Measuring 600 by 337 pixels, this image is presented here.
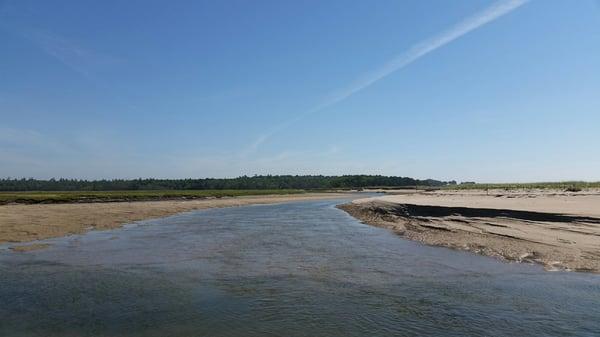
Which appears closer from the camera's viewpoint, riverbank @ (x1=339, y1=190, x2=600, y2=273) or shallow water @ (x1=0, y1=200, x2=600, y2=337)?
shallow water @ (x1=0, y1=200, x2=600, y2=337)

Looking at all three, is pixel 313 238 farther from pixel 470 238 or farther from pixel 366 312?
pixel 366 312

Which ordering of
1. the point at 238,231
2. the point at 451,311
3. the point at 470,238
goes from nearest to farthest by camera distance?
1. the point at 451,311
2. the point at 470,238
3. the point at 238,231

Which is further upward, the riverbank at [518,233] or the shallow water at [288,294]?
the riverbank at [518,233]

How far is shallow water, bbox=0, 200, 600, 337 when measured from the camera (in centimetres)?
937

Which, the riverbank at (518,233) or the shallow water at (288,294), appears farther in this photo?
the riverbank at (518,233)

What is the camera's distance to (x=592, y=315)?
9688mm

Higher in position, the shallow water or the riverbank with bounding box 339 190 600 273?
the riverbank with bounding box 339 190 600 273

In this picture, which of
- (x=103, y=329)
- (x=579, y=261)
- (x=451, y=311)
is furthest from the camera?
(x=579, y=261)

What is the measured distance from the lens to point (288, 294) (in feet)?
40.2

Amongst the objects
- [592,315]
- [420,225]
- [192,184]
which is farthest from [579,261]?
[192,184]

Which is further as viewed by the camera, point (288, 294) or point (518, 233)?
point (518, 233)

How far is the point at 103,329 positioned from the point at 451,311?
8.30 meters

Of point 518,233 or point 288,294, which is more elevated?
point 518,233

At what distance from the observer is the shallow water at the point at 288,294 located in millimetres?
9367
